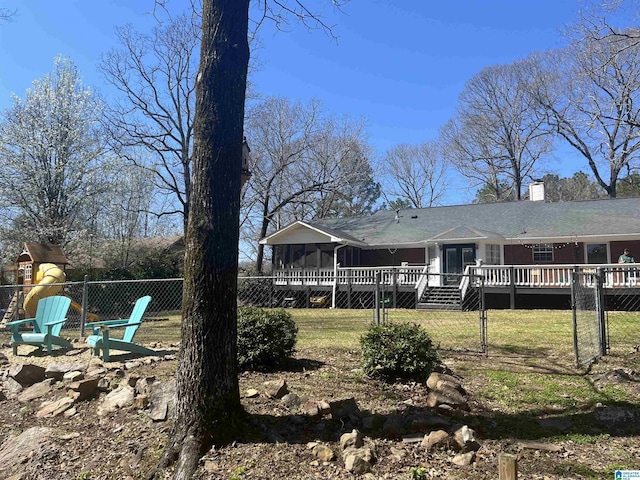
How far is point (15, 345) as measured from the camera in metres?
8.37

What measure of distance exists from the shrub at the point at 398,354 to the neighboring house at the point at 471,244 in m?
11.0

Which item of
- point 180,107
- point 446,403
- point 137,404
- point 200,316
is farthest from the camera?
point 180,107

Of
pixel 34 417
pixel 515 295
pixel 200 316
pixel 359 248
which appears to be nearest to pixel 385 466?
pixel 200 316

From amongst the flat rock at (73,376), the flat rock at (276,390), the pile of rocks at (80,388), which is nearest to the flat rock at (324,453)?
the flat rock at (276,390)

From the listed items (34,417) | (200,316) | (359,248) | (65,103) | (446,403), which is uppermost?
(65,103)

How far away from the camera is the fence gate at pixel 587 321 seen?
6.55m

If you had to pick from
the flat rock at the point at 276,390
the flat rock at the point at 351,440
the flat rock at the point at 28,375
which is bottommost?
the flat rock at the point at 28,375

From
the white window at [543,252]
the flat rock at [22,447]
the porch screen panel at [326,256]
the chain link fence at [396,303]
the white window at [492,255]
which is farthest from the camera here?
the porch screen panel at [326,256]

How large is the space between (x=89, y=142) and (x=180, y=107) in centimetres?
513

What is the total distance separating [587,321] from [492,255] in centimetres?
1368

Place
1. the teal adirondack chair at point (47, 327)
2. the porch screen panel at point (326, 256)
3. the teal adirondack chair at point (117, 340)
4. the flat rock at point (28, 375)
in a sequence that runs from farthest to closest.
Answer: the porch screen panel at point (326, 256) → the teal adirondack chair at point (47, 327) → the teal adirondack chair at point (117, 340) → the flat rock at point (28, 375)

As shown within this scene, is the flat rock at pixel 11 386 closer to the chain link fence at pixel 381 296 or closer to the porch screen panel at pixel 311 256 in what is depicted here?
the chain link fence at pixel 381 296

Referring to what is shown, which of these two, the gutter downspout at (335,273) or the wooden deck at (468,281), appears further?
the gutter downspout at (335,273)

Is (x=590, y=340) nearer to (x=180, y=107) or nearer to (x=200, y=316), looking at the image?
(x=200, y=316)
